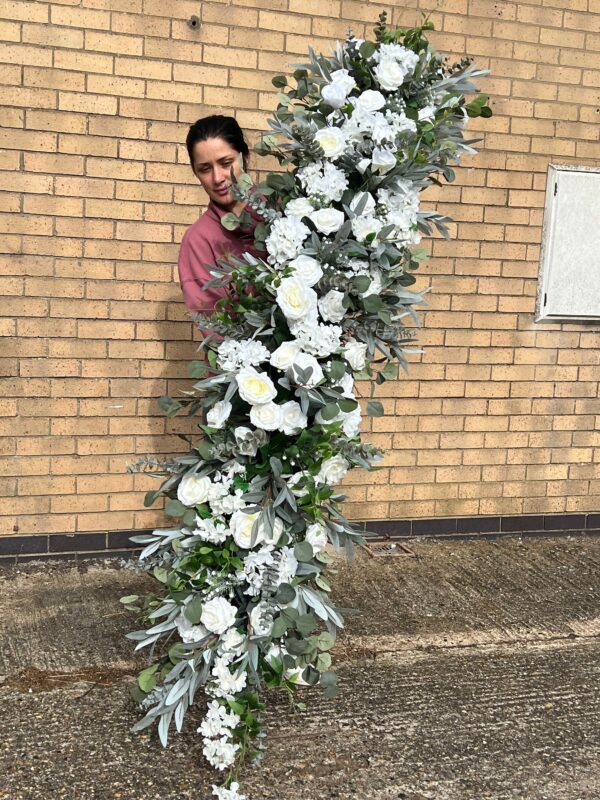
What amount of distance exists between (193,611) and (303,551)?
1.24 ft

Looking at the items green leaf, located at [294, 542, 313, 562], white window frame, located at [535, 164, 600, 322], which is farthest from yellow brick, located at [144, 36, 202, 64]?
green leaf, located at [294, 542, 313, 562]

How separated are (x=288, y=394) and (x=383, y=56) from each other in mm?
1069

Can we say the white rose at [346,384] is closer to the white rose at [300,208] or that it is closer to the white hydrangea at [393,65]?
the white rose at [300,208]

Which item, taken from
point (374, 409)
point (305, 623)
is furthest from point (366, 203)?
point (305, 623)

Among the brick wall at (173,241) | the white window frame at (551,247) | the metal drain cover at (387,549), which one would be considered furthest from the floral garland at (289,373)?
the white window frame at (551,247)

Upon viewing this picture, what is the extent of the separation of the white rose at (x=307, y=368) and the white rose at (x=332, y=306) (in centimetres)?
17

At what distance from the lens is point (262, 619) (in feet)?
8.61

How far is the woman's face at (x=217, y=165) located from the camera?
9.86ft

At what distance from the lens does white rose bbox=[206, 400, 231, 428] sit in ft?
8.55

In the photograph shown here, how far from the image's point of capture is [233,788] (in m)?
2.53

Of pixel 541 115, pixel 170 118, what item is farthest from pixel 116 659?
pixel 541 115

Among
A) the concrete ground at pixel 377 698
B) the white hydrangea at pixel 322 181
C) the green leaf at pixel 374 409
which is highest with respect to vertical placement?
the white hydrangea at pixel 322 181

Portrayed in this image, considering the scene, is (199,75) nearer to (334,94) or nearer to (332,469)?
(334,94)

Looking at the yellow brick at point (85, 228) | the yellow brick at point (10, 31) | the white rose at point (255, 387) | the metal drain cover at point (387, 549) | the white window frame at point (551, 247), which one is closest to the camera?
the white rose at point (255, 387)
